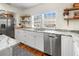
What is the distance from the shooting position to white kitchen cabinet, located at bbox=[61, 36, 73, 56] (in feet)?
3.60

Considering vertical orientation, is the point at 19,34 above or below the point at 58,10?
below

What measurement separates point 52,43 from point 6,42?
537 millimetres

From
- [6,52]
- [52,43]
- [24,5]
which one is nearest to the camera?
[6,52]

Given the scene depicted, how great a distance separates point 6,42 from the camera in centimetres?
95

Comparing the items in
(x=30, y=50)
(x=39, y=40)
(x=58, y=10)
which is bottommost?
(x=30, y=50)

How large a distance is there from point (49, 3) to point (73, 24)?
14.2 inches

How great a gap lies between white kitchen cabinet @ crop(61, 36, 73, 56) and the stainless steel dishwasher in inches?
1.7

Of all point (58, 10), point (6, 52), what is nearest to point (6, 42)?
point (6, 52)

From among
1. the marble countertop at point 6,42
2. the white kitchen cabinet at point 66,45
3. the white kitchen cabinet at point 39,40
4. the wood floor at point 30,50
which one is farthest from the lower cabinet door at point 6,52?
the white kitchen cabinet at point 66,45

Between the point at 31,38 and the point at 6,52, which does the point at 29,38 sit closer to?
the point at 31,38

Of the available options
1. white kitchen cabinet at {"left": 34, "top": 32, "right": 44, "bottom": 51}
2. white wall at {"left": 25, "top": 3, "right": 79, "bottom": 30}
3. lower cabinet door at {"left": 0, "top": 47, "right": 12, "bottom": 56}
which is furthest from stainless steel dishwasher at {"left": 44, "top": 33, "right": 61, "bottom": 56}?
lower cabinet door at {"left": 0, "top": 47, "right": 12, "bottom": 56}

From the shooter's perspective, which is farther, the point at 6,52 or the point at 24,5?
the point at 24,5

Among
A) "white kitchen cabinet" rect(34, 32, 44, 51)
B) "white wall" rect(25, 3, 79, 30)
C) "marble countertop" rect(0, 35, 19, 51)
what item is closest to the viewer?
"marble countertop" rect(0, 35, 19, 51)

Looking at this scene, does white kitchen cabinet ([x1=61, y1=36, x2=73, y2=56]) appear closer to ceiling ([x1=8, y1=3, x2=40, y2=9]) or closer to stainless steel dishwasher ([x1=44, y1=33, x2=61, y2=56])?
stainless steel dishwasher ([x1=44, y1=33, x2=61, y2=56])
